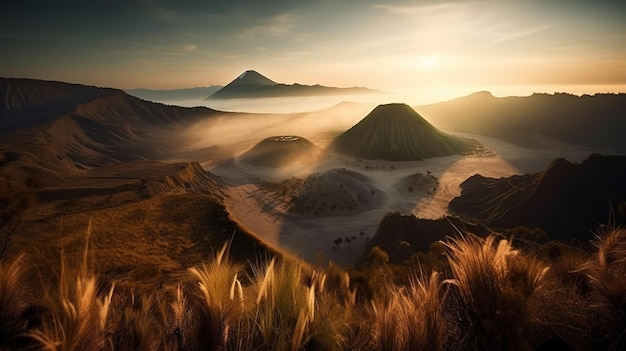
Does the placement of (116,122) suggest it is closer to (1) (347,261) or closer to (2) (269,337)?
(1) (347,261)

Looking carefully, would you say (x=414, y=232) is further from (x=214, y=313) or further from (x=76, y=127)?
(x=76, y=127)

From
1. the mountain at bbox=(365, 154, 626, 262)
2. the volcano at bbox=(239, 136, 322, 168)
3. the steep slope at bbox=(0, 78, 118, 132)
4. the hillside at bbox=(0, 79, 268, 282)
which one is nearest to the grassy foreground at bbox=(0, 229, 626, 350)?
the hillside at bbox=(0, 79, 268, 282)

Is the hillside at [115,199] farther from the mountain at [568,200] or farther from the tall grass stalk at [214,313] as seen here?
the mountain at [568,200]

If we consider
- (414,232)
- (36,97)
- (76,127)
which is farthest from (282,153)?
(36,97)

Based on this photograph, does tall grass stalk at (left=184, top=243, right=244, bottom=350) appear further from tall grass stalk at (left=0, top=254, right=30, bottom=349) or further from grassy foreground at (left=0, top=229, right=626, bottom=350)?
tall grass stalk at (left=0, top=254, right=30, bottom=349)

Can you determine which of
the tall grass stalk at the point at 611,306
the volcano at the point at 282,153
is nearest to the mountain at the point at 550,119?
the volcano at the point at 282,153

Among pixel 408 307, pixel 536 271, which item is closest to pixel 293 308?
pixel 408 307
